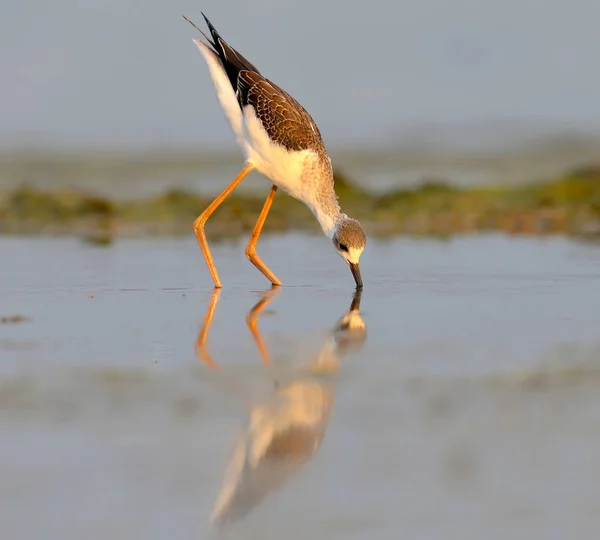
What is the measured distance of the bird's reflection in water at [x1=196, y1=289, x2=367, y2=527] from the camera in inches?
155

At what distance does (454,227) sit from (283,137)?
1229 cm

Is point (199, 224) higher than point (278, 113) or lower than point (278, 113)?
lower

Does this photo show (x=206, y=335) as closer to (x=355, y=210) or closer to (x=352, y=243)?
(x=352, y=243)

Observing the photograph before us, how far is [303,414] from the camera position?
5.05m

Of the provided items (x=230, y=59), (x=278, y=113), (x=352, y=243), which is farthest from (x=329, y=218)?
(x=230, y=59)

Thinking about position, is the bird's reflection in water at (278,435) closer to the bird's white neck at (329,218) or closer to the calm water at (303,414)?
the calm water at (303,414)

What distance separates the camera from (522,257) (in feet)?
46.4

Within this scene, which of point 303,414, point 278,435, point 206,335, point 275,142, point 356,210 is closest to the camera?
point 278,435

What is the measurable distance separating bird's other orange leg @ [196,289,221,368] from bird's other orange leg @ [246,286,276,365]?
0.30m

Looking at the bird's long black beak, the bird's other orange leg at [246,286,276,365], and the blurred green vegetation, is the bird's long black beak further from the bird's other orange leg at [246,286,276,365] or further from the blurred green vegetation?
the blurred green vegetation

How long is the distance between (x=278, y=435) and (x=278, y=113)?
6873mm

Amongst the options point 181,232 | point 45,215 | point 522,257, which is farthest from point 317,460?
point 45,215

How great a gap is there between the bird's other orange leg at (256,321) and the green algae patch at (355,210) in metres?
12.4

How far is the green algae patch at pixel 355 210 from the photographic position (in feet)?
77.6
